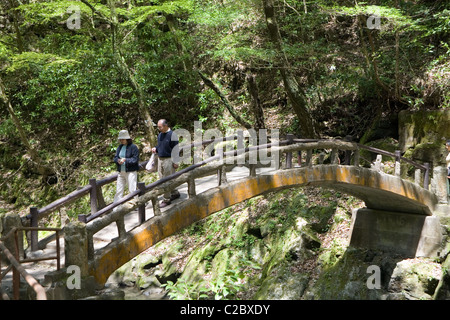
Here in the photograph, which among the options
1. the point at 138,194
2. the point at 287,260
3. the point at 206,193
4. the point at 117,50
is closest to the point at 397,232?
the point at 287,260

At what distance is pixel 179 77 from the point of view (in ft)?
64.4

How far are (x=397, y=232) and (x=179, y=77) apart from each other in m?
11.3

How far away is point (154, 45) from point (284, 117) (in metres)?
6.89

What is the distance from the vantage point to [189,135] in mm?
19234

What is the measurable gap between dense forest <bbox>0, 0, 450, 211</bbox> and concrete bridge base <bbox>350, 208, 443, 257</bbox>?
11.0ft

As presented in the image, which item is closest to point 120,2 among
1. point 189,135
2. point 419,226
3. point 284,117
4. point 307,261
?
point 189,135

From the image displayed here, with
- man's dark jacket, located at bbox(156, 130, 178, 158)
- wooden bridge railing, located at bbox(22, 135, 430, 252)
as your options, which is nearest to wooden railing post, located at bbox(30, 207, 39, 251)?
wooden bridge railing, located at bbox(22, 135, 430, 252)

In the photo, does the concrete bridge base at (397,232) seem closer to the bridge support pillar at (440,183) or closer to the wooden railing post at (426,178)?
the bridge support pillar at (440,183)

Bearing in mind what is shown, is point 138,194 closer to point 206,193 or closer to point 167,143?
point 206,193

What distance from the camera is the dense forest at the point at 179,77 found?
15.5 m

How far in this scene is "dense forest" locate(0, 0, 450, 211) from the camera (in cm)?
1555

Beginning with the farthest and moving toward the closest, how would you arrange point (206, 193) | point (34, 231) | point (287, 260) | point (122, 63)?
point (122, 63), point (287, 260), point (206, 193), point (34, 231)

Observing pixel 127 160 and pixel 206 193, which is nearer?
pixel 127 160
